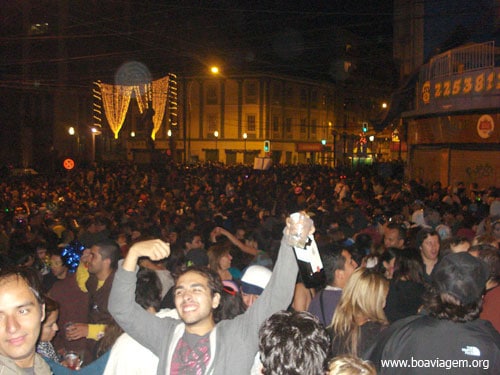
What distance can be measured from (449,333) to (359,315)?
837 millimetres

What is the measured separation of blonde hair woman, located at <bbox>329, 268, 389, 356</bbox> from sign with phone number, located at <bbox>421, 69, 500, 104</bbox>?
16116mm

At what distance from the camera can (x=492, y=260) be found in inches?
191

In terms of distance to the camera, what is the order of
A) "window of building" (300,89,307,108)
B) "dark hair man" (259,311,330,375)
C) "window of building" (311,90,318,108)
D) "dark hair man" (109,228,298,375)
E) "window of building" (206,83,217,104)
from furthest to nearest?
"window of building" (311,90,318,108)
"window of building" (300,89,307,108)
"window of building" (206,83,217,104)
"dark hair man" (109,228,298,375)
"dark hair man" (259,311,330,375)

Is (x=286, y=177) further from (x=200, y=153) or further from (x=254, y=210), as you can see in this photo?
(x=200, y=153)

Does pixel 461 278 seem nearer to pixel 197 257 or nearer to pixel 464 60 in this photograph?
pixel 197 257

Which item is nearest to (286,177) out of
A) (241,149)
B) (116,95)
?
(116,95)

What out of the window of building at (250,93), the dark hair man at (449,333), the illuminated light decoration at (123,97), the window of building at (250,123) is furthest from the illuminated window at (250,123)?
the dark hair man at (449,333)

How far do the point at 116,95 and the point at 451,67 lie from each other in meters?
22.3

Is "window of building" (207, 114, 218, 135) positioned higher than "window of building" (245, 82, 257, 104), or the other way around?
"window of building" (245, 82, 257, 104)

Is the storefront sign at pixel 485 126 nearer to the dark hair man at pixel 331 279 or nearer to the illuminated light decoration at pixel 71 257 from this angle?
the illuminated light decoration at pixel 71 257

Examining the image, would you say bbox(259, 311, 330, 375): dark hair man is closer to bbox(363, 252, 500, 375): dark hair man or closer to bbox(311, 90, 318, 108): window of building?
bbox(363, 252, 500, 375): dark hair man

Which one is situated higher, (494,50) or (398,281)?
(494,50)

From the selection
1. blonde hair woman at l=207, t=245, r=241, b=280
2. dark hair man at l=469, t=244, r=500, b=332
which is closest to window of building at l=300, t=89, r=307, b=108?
blonde hair woman at l=207, t=245, r=241, b=280

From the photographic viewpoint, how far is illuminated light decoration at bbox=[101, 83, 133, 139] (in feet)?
117
